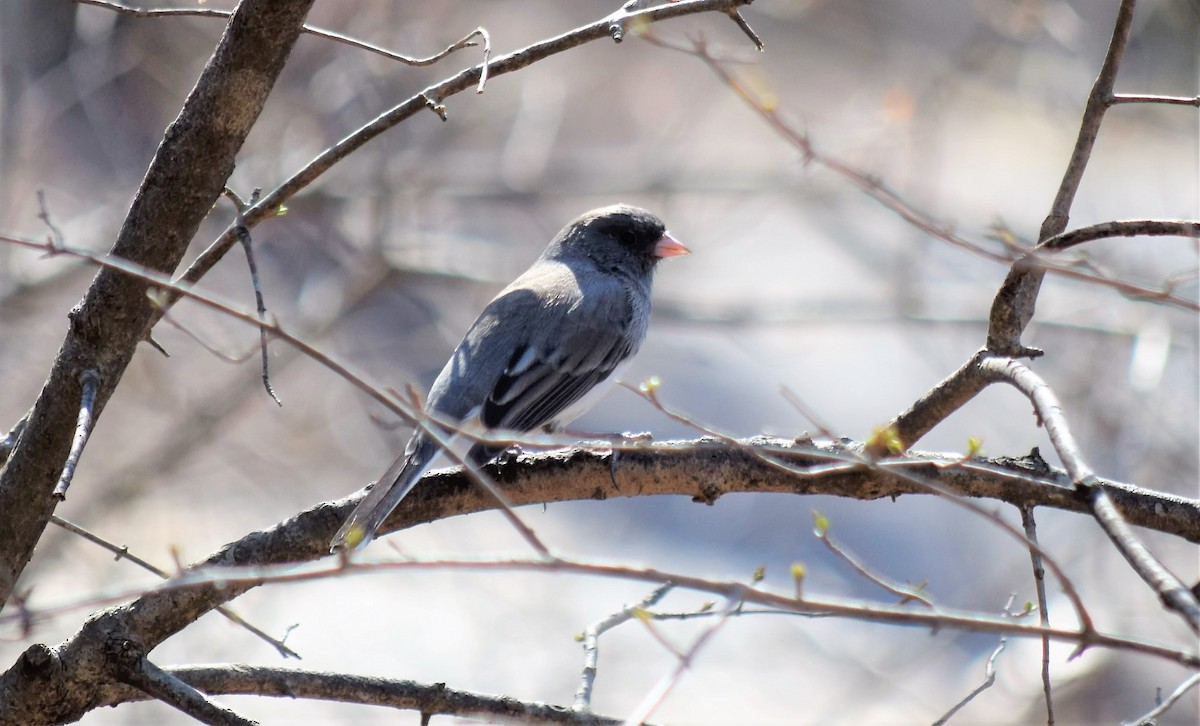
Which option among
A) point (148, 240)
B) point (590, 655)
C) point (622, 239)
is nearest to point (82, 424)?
point (148, 240)

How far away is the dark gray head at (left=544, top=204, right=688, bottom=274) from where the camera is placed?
141 inches

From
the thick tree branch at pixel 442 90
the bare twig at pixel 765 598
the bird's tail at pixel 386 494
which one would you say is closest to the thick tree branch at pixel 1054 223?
the thick tree branch at pixel 442 90

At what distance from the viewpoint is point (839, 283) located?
6.50m

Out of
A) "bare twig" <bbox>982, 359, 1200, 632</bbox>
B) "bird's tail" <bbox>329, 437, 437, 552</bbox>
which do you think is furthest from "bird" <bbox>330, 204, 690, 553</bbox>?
"bare twig" <bbox>982, 359, 1200, 632</bbox>

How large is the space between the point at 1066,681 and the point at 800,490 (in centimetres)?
333

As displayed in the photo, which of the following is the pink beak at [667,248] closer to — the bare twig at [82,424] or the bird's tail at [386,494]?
the bird's tail at [386,494]

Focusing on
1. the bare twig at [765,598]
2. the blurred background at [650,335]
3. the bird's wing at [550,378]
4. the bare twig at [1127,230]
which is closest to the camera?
the bare twig at [765,598]

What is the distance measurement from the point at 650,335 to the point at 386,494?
4.25 metres

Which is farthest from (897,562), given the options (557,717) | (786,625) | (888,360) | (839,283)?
(557,717)

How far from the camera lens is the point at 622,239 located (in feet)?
11.8

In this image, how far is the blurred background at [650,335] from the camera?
15.6 ft

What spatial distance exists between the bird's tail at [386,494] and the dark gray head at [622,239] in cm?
140

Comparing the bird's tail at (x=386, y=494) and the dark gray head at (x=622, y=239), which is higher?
the dark gray head at (x=622, y=239)

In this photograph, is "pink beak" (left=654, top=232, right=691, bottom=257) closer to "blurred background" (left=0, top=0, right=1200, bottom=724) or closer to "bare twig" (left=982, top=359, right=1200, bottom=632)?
"blurred background" (left=0, top=0, right=1200, bottom=724)
